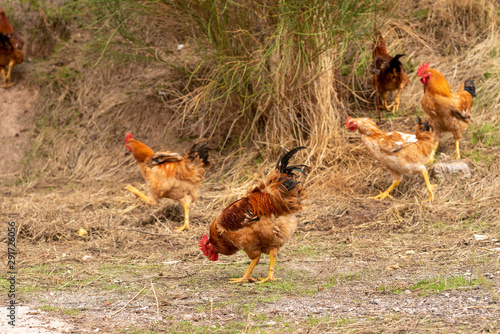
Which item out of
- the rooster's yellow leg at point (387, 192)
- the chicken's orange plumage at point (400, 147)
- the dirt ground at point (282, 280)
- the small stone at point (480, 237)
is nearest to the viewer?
the dirt ground at point (282, 280)

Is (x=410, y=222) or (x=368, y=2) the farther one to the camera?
(x=368, y=2)

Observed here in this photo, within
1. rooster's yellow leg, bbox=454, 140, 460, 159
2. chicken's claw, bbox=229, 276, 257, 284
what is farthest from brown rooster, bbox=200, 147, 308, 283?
rooster's yellow leg, bbox=454, 140, 460, 159

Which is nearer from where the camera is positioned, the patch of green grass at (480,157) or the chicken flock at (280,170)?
the chicken flock at (280,170)

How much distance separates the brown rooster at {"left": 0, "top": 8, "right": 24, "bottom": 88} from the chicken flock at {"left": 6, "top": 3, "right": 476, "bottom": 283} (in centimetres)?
442

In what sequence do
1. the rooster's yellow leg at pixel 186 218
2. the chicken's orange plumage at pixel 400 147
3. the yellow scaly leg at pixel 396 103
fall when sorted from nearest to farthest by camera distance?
the rooster's yellow leg at pixel 186 218, the chicken's orange plumage at pixel 400 147, the yellow scaly leg at pixel 396 103

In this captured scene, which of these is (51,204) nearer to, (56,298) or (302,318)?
(56,298)

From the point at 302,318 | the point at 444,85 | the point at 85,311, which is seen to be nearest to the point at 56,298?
the point at 85,311

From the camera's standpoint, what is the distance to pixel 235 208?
426cm

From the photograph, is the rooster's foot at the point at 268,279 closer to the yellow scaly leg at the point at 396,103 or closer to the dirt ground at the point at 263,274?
the dirt ground at the point at 263,274

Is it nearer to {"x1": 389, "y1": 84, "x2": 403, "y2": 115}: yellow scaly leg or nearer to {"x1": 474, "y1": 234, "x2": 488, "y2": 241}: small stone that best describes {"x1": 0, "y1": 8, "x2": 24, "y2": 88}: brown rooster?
{"x1": 389, "y1": 84, "x2": 403, "y2": 115}: yellow scaly leg

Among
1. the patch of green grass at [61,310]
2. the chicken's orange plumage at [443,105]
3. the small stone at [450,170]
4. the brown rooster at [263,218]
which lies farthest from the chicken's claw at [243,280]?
the chicken's orange plumage at [443,105]

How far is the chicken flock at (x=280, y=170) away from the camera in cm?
424

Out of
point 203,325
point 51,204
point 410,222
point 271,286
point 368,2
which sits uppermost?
point 368,2

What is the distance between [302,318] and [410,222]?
2907mm
